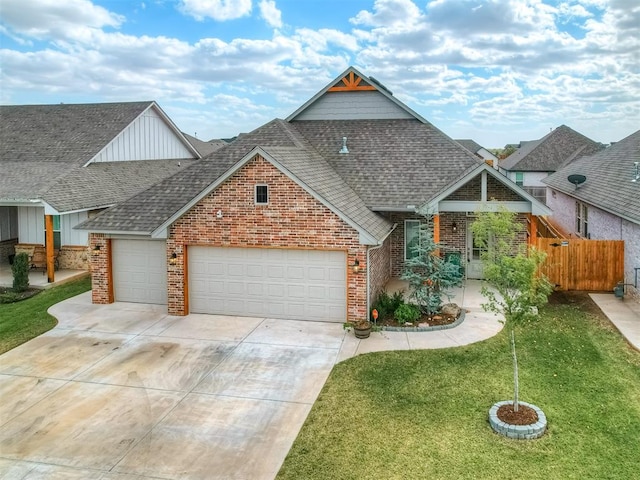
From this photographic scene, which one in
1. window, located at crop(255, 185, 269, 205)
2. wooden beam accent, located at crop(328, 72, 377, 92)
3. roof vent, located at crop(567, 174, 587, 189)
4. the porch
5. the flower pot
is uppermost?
wooden beam accent, located at crop(328, 72, 377, 92)

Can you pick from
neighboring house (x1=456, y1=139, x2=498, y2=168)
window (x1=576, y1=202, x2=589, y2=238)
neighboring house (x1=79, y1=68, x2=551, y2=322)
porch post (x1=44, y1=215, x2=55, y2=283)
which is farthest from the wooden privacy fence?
neighboring house (x1=456, y1=139, x2=498, y2=168)

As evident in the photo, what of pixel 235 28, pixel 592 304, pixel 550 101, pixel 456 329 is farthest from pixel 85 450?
pixel 550 101

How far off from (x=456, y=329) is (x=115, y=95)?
31.2 metres

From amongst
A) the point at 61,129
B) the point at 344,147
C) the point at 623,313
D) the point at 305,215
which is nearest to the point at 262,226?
the point at 305,215

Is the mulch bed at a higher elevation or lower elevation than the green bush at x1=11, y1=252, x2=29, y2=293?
lower

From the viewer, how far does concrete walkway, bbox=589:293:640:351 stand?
40.0 ft

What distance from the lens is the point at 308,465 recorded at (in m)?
7.21

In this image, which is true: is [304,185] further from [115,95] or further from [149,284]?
[115,95]

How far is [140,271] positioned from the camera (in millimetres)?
15828

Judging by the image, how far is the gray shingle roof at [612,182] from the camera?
1623 cm

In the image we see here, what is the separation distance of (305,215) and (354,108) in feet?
28.1

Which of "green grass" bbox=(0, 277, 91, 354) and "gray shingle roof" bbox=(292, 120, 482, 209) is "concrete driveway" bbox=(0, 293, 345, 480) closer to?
"green grass" bbox=(0, 277, 91, 354)

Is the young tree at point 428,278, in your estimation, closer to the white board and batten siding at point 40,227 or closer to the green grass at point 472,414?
the green grass at point 472,414

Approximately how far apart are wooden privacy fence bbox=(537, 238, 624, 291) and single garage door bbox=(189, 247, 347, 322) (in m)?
7.67
